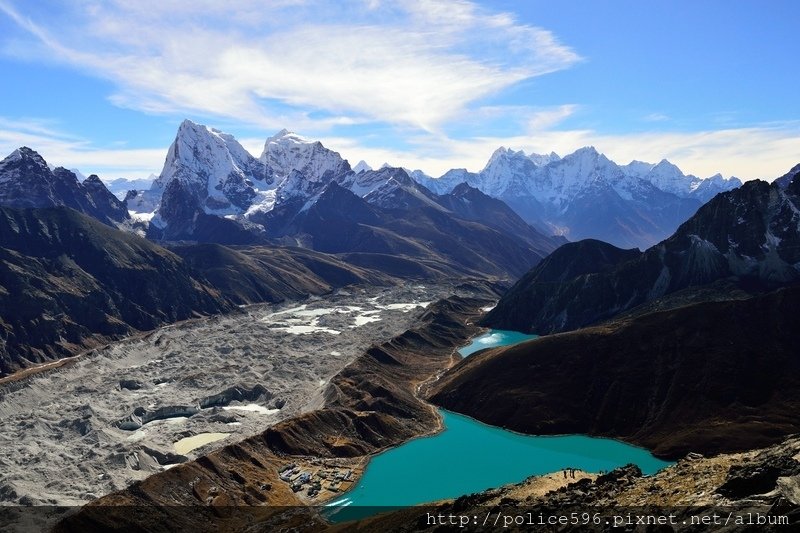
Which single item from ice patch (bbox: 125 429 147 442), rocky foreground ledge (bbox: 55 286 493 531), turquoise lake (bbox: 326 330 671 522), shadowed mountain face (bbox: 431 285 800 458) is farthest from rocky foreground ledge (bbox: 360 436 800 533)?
ice patch (bbox: 125 429 147 442)

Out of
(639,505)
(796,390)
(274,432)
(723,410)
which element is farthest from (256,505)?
(796,390)

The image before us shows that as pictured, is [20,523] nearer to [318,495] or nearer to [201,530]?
[201,530]

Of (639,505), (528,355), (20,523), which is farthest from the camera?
(528,355)

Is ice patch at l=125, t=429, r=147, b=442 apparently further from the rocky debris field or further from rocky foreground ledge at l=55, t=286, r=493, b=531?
rocky foreground ledge at l=55, t=286, r=493, b=531

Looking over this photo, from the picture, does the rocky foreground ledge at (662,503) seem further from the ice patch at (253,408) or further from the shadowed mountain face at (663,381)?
the ice patch at (253,408)

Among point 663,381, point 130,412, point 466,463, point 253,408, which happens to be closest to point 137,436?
point 130,412

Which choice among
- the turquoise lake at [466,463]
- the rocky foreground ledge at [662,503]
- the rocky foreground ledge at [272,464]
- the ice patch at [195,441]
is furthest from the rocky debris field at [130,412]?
the rocky foreground ledge at [662,503]
